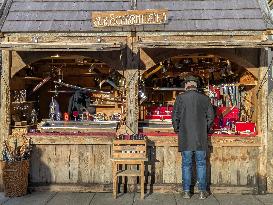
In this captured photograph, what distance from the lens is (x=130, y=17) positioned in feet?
26.3

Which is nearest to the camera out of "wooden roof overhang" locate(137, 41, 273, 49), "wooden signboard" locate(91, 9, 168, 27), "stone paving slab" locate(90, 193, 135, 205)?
"wooden roof overhang" locate(137, 41, 273, 49)

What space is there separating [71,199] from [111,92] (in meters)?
3.29

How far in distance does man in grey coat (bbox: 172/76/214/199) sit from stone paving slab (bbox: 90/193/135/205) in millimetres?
1069

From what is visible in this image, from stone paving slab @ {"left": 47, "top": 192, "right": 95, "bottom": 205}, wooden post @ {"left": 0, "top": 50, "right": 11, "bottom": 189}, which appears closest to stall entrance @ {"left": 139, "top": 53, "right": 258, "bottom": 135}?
stone paving slab @ {"left": 47, "top": 192, "right": 95, "bottom": 205}

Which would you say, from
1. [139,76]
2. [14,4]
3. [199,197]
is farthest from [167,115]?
[14,4]

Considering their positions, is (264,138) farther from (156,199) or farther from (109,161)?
(109,161)

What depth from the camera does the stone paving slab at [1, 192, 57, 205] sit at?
292 inches

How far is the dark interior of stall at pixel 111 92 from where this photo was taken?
348 inches

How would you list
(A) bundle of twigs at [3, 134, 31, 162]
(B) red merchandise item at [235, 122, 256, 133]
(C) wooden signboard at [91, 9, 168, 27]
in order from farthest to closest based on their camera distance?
1. (B) red merchandise item at [235, 122, 256, 133]
2. (C) wooden signboard at [91, 9, 168, 27]
3. (A) bundle of twigs at [3, 134, 31, 162]

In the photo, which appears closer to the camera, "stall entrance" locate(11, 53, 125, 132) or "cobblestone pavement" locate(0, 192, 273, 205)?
"cobblestone pavement" locate(0, 192, 273, 205)

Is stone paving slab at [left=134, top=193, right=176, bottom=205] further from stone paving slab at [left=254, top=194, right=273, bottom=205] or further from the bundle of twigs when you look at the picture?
the bundle of twigs

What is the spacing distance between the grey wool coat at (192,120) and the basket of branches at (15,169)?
2979 mm

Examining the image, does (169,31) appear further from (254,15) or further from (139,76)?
(254,15)

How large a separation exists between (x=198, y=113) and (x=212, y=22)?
190 centimetres
